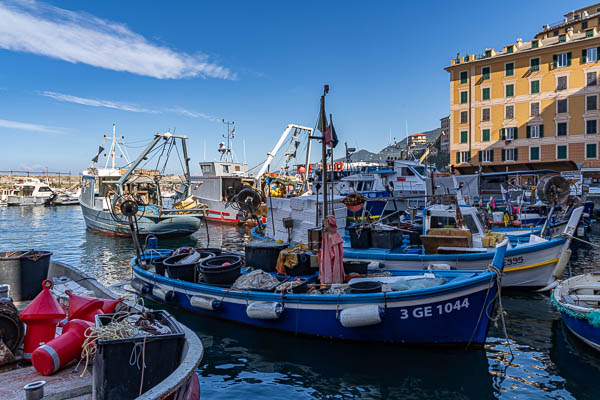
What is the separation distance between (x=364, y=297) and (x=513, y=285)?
22.6 ft

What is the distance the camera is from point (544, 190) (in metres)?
13.8

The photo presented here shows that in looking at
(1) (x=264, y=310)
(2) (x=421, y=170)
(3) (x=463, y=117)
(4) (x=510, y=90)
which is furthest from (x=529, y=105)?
(1) (x=264, y=310)

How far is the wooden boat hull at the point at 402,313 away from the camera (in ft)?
24.8

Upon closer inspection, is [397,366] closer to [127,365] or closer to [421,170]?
[127,365]

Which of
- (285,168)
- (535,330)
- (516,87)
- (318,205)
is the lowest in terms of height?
(535,330)

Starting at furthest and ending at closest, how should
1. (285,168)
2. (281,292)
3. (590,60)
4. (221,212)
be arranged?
(285,168), (590,60), (221,212), (281,292)

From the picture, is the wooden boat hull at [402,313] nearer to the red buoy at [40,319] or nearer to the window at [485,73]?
the red buoy at [40,319]

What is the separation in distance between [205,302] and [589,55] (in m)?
49.0

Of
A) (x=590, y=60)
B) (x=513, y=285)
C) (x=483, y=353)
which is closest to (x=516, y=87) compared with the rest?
(x=590, y=60)

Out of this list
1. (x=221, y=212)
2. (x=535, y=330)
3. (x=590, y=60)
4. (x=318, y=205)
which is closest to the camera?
(x=535, y=330)

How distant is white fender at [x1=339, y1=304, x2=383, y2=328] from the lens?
25.1 ft

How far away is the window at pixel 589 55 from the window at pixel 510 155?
11179 millimetres

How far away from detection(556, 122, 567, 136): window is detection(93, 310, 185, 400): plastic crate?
49.0m

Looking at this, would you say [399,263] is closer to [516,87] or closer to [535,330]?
[535,330]
